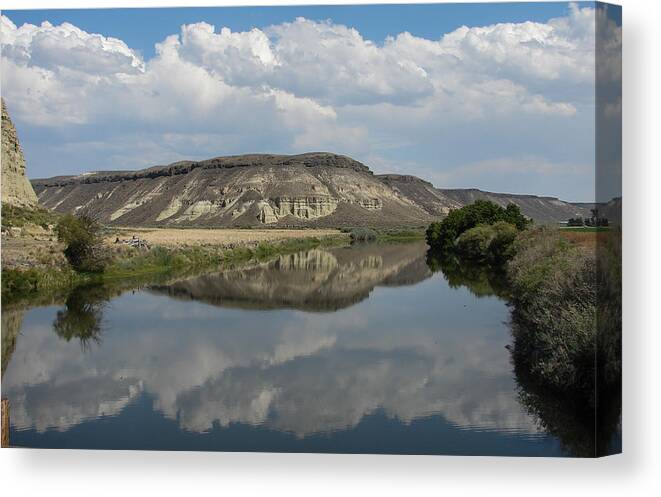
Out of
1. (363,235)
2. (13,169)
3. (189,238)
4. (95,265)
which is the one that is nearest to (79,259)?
(95,265)

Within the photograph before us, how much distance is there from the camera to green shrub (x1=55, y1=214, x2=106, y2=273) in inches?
717

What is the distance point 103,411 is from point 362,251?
25.2 meters

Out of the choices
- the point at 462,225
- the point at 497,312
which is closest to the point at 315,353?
the point at 497,312

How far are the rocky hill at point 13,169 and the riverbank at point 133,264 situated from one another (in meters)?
1.41

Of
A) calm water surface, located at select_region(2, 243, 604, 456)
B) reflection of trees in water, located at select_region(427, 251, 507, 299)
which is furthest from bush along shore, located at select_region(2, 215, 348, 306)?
reflection of trees in water, located at select_region(427, 251, 507, 299)

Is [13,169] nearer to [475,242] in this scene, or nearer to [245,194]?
[475,242]

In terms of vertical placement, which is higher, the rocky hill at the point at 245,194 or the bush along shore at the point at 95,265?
the rocky hill at the point at 245,194

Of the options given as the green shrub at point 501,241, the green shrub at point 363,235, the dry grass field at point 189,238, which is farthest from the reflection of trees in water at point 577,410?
the green shrub at point 363,235

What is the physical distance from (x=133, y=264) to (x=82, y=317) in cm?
852

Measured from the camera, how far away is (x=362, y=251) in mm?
32500

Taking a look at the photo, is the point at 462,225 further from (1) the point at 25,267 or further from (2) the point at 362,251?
(1) the point at 25,267

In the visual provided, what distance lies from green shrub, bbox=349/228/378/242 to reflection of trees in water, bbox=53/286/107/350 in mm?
24945

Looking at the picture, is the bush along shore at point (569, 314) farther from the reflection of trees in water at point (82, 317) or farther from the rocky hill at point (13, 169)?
the reflection of trees in water at point (82, 317)

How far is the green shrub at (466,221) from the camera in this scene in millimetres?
19609
